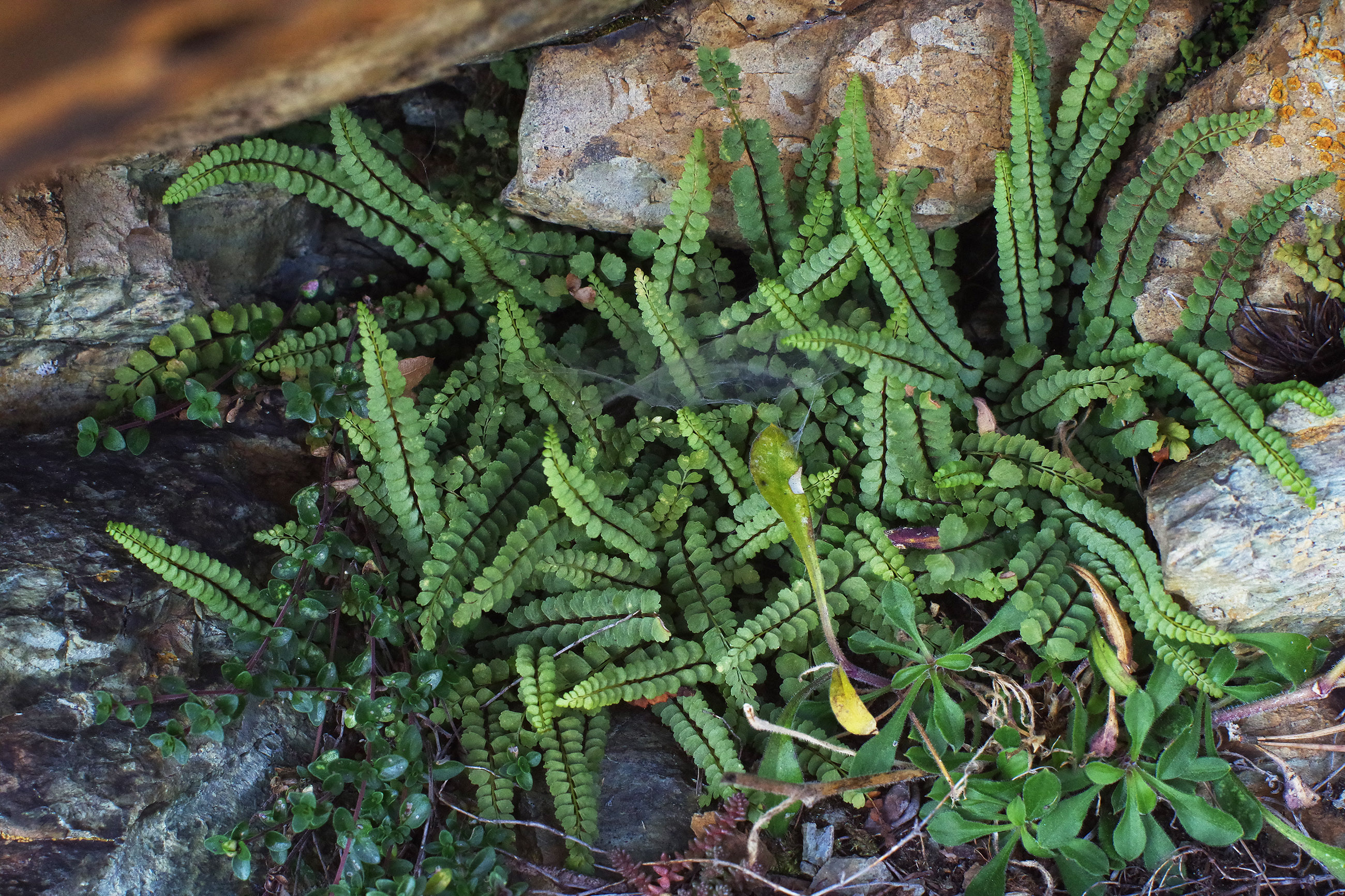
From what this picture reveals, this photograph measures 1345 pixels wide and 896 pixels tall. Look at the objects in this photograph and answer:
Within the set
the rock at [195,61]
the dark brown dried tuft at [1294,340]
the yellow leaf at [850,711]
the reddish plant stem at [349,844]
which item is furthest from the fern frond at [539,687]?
the dark brown dried tuft at [1294,340]

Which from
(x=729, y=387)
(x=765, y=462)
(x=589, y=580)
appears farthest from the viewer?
(x=729, y=387)

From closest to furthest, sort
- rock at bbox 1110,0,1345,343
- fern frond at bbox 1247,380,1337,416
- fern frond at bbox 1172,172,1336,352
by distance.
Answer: fern frond at bbox 1247,380,1337,416, fern frond at bbox 1172,172,1336,352, rock at bbox 1110,0,1345,343

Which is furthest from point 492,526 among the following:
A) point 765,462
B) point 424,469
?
point 765,462

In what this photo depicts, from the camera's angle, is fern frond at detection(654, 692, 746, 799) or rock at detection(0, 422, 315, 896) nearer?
rock at detection(0, 422, 315, 896)

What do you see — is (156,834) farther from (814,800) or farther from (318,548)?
(814,800)

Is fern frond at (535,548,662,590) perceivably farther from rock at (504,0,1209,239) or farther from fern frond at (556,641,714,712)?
rock at (504,0,1209,239)

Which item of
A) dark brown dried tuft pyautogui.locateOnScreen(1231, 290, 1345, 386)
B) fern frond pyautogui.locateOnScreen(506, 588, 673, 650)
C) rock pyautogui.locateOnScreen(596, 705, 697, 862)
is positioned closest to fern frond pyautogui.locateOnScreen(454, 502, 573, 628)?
fern frond pyautogui.locateOnScreen(506, 588, 673, 650)

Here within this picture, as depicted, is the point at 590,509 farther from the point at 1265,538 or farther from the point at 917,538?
the point at 1265,538
